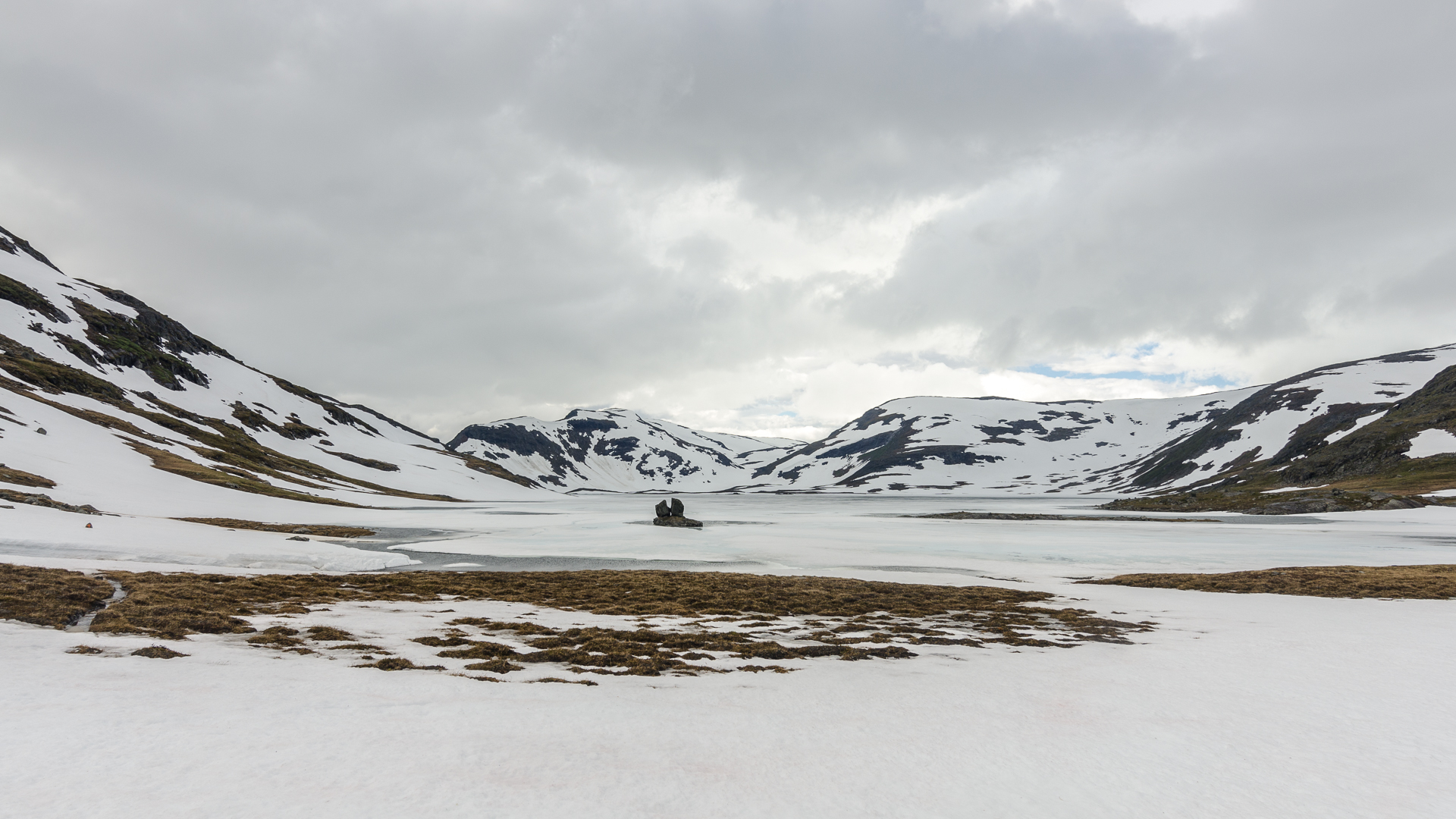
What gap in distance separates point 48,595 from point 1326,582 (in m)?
46.6

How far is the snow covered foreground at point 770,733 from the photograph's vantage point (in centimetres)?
664

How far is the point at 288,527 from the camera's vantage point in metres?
53.8

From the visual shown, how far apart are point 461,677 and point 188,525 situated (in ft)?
141

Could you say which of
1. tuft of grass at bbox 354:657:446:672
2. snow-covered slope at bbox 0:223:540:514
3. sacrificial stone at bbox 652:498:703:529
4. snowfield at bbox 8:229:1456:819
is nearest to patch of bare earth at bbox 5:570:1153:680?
tuft of grass at bbox 354:657:446:672

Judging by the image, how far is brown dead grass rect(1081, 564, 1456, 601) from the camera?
82.9ft

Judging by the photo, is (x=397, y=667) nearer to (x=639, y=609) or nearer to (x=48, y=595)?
(x=639, y=609)

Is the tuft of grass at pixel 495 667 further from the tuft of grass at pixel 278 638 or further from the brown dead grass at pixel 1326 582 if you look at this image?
the brown dead grass at pixel 1326 582

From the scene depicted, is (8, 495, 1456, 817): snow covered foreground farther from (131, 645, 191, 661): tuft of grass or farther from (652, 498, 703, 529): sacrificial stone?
(652, 498, 703, 529): sacrificial stone

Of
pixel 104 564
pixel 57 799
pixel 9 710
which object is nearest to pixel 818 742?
pixel 57 799

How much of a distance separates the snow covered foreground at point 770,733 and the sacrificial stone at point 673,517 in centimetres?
6122

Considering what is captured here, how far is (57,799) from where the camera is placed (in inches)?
225

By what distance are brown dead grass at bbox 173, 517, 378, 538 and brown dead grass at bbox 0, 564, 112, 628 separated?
2859 centimetres

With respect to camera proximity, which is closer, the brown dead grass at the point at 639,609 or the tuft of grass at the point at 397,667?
the tuft of grass at the point at 397,667

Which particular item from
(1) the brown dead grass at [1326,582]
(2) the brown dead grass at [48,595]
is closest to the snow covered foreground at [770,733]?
(2) the brown dead grass at [48,595]
